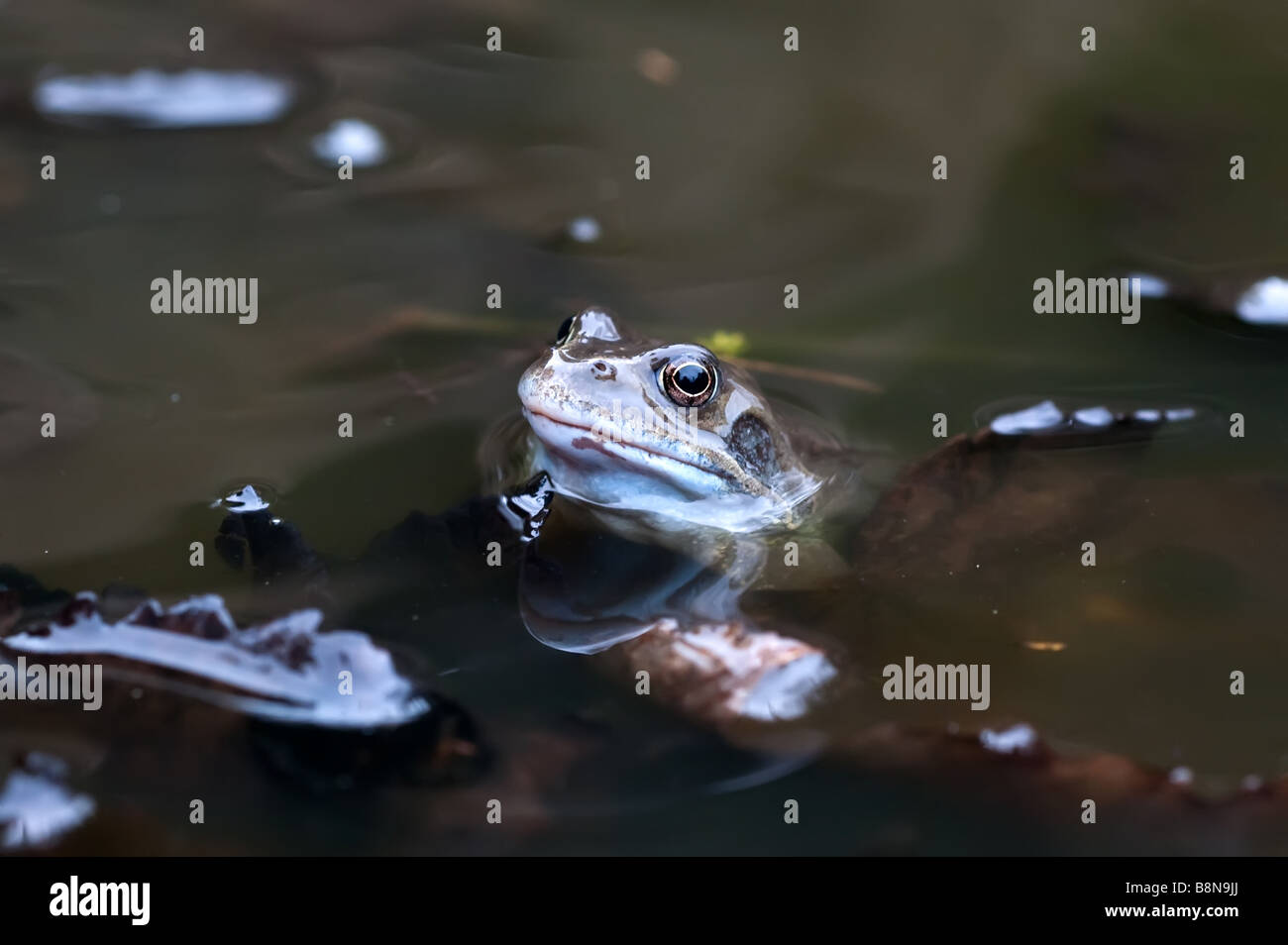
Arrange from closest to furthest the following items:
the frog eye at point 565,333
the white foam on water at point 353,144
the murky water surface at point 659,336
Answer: the murky water surface at point 659,336 < the frog eye at point 565,333 < the white foam on water at point 353,144

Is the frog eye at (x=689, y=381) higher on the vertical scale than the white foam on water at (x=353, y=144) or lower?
lower

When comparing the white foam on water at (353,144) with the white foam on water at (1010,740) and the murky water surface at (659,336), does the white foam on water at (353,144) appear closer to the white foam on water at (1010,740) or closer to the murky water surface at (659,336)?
the murky water surface at (659,336)

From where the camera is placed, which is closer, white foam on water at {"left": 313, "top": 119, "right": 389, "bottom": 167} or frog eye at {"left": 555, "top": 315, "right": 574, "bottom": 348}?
frog eye at {"left": 555, "top": 315, "right": 574, "bottom": 348}

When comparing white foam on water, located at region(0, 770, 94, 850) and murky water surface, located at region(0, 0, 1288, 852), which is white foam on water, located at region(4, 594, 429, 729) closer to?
murky water surface, located at region(0, 0, 1288, 852)

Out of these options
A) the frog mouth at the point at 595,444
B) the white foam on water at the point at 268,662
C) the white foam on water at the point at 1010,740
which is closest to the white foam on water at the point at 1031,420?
the frog mouth at the point at 595,444

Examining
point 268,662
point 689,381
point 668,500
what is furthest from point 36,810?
point 689,381

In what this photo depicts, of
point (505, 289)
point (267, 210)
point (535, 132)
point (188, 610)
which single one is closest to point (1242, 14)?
point (535, 132)

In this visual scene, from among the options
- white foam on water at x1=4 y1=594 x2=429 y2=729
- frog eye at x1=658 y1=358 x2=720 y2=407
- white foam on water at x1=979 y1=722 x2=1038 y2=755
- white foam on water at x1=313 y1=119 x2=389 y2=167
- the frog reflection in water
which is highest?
white foam on water at x1=313 y1=119 x2=389 y2=167

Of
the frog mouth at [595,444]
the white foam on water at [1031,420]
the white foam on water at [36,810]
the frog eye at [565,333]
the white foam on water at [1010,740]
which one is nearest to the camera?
the white foam on water at [36,810]

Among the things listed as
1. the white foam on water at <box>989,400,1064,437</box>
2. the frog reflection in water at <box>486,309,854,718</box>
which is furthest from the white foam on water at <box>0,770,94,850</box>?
the white foam on water at <box>989,400,1064,437</box>
